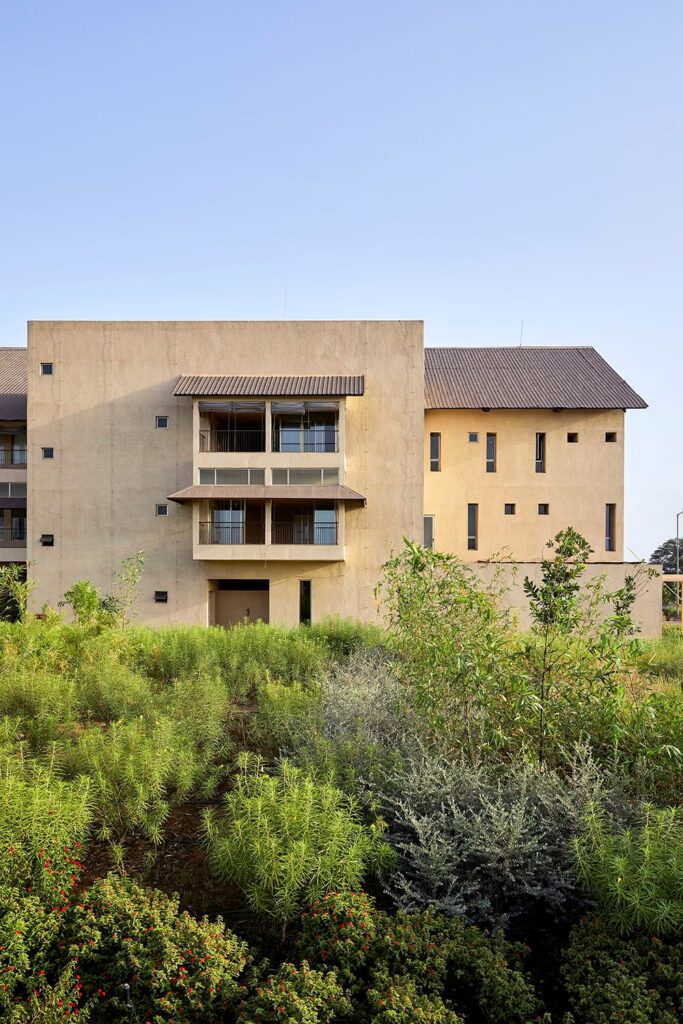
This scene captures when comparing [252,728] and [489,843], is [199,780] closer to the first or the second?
[252,728]

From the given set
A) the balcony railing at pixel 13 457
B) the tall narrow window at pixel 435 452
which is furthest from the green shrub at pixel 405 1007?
the balcony railing at pixel 13 457

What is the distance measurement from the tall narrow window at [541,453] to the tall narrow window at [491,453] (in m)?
1.89

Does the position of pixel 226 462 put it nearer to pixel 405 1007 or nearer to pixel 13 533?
pixel 13 533

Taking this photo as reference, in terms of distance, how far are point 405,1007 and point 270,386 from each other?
916 inches

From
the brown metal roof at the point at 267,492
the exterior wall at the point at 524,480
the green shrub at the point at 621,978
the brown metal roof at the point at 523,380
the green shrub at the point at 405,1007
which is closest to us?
the green shrub at the point at 405,1007

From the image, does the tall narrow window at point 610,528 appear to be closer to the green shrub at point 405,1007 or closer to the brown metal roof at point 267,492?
the brown metal roof at point 267,492

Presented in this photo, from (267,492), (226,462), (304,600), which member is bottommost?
(304,600)

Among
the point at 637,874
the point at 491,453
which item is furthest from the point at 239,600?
the point at 637,874

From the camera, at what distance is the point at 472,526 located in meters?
30.3

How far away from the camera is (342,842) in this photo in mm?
5219

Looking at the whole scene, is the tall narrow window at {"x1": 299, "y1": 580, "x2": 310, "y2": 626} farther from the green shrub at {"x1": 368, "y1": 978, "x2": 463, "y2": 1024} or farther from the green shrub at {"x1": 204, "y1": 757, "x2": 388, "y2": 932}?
the green shrub at {"x1": 368, "y1": 978, "x2": 463, "y2": 1024}

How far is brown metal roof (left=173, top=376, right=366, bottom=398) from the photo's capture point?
25.3 m

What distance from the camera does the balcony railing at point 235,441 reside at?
27.5m

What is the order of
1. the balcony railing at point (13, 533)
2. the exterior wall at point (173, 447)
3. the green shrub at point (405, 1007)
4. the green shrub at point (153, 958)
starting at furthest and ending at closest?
Answer: the balcony railing at point (13, 533) → the exterior wall at point (173, 447) → the green shrub at point (153, 958) → the green shrub at point (405, 1007)
